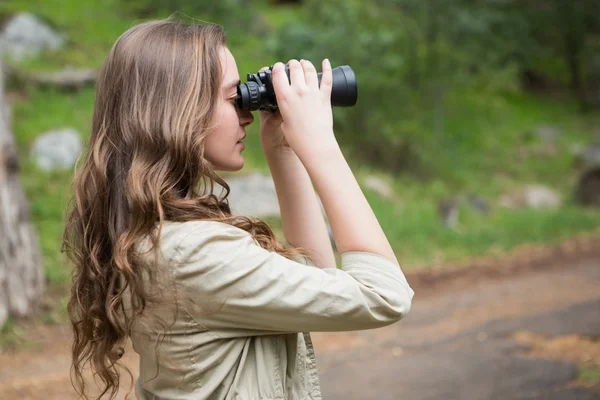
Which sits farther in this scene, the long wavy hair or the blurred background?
the blurred background

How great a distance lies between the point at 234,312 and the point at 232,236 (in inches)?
5.6

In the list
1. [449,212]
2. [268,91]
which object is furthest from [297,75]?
[449,212]

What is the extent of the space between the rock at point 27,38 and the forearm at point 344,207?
32.8 feet

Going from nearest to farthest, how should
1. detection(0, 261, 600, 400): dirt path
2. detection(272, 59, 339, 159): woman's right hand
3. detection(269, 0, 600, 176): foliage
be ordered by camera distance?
detection(272, 59, 339, 159): woman's right hand < detection(0, 261, 600, 400): dirt path < detection(269, 0, 600, 176): foliage

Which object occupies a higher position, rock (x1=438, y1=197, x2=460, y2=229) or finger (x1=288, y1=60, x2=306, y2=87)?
rock (x1=438, y1=197, x2=460, y2=229)

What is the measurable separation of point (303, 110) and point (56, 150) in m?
7.06

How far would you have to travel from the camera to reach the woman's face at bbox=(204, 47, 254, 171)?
1632mm

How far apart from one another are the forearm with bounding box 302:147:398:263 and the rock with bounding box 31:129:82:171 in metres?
6.81

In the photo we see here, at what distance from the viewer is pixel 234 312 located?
1464 mm

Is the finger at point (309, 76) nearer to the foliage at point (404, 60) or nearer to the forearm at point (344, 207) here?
the forearm at point (344, 207)

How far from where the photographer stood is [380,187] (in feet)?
31.0

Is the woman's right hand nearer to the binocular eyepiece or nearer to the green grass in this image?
the binocular eyepiece

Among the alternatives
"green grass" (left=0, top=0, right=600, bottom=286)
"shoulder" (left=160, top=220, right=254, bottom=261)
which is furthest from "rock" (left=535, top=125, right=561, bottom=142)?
"shoulder" (left=160, top=220, right=254, bottom=261)

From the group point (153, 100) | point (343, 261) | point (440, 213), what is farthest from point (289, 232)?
point (440, 213)
